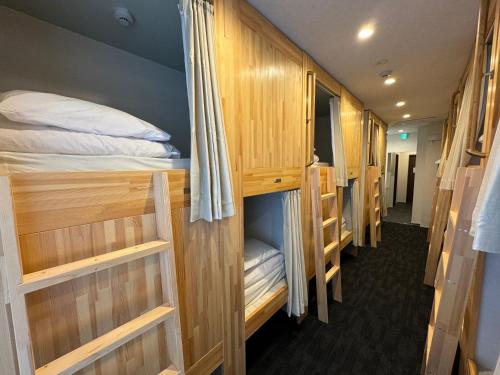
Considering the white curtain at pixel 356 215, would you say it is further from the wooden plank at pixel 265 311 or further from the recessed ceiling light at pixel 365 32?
the recessed ceiling light at pixel 365 32

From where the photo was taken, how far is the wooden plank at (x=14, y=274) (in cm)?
58

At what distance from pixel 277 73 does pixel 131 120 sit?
1.18 meters

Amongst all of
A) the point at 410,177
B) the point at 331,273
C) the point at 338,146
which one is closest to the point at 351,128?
the point at 338,146

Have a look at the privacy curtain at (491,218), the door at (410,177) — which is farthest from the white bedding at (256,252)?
the door at (410,177)

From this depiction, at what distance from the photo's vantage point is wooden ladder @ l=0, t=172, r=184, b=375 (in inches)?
23.2

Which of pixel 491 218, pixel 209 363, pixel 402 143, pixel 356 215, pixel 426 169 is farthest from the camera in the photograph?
pixel 402 143

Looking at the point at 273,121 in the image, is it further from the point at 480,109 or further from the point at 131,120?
the point at 480,109

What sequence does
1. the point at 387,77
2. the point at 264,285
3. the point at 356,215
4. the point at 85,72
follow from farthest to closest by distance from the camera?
1. the point at 356,215
2. the point at 387,77
3. the point at 264,285
4. the point at 85,72

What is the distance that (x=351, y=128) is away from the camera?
126 inches

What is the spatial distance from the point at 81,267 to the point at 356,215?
11.9ft

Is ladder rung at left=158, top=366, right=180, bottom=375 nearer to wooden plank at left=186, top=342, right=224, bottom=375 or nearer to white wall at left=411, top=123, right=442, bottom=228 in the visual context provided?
wooden plank at left=186, top=342, right=224, bottom=375

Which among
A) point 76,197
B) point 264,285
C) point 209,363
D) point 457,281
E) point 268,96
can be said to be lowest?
point 209,363

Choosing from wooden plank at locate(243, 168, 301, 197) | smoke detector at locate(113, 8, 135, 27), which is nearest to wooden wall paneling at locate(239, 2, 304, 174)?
wooden plank at locate(243, 168, 301, 197)

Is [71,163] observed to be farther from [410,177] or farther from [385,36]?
[410,177]
